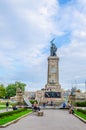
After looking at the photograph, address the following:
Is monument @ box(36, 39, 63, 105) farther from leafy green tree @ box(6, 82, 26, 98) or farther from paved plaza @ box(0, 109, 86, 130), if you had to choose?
leafy green tree @ box(6, 82, 26, 98)

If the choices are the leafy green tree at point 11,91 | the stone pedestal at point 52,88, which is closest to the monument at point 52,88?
the stone pedestal at point 52,88

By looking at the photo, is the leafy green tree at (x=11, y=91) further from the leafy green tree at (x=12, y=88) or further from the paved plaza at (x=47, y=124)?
the paved plaza at (x=47, y=124)

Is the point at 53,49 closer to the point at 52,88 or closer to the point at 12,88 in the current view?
the point at 52,88

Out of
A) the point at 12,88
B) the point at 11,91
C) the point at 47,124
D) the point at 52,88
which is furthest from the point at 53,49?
the point at 12,88

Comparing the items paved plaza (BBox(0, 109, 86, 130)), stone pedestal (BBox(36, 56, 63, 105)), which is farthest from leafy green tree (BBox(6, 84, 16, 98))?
paved plaza (BBox(0, 109, 86, 130))

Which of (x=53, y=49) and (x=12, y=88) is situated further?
(x=12, y=88)

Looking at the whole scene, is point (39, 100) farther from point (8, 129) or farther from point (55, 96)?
point (8, 129)

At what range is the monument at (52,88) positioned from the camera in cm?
8531

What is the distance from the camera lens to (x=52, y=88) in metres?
85.8

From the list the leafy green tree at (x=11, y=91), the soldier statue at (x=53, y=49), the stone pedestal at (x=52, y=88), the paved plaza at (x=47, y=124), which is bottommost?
the paved plaza at (x=47, y=124)

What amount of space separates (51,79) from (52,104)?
274 inches

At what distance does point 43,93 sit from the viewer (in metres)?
86.2

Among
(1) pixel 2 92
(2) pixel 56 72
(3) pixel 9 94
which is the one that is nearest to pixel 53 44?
(2) pixel 56 72

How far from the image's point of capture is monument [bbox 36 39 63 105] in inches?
3359
